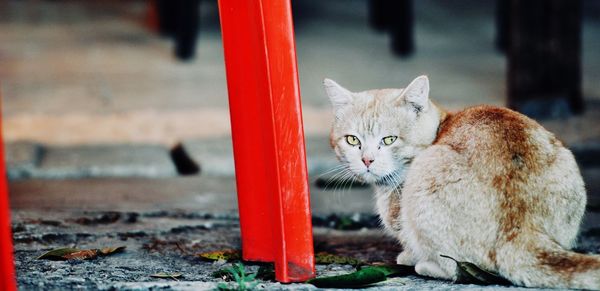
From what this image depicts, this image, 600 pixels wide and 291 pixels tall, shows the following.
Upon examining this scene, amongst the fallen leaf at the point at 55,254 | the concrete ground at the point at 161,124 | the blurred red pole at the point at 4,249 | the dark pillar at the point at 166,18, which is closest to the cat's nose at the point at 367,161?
the concrete ground at the point at 161,124

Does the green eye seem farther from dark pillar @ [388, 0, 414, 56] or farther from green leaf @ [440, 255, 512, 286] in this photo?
dark pillar @ [388, 0, 414, 56]

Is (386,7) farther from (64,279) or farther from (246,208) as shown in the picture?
(64,279)

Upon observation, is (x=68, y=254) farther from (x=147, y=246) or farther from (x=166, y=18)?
(x=166, y=18)

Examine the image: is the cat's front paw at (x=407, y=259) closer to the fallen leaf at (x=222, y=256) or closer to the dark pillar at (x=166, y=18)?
the fallen leaf at (x=222, y=256)

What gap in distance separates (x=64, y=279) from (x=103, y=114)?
9.13 ft

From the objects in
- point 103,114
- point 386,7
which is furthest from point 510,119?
point 386,7

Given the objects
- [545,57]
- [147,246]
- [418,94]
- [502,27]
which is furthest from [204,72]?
[418,94]

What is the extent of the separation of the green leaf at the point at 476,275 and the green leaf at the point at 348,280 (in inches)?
8.7

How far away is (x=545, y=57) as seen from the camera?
4562 millimetres

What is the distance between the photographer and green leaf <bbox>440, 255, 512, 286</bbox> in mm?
2270

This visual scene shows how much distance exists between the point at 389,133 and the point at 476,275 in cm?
51

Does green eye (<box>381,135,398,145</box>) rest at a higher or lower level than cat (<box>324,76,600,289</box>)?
higher

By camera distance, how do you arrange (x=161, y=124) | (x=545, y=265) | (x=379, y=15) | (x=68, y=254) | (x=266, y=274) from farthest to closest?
(x=379, y=15)
(x=161, y=124)
(x=68, y=254)
(x=266, y=274)
(x=545, y=265)

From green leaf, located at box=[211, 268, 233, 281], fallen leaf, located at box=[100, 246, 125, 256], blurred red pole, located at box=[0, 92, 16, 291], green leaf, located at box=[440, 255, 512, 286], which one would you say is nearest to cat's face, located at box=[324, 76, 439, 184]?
green leaf, located at box=[440, 255, 512, 286]
